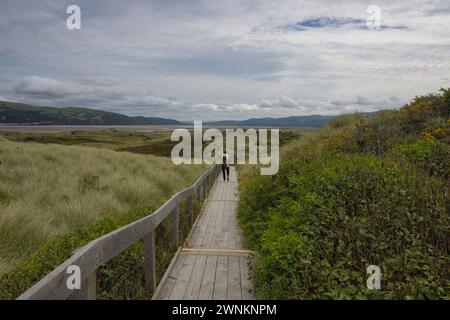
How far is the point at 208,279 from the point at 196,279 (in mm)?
183

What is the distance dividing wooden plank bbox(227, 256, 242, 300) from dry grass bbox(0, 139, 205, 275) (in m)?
3.18

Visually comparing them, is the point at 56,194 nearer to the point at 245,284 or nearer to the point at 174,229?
the point at 174,229

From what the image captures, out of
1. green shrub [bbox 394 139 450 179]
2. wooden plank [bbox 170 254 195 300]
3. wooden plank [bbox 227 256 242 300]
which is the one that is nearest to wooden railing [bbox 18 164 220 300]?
wooden plank [bbox 170 254 195 300]

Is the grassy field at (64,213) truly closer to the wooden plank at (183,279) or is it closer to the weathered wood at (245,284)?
the wooden plank at (183,279)

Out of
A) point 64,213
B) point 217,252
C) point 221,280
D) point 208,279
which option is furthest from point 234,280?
point 64,213

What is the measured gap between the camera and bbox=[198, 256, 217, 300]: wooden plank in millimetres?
4635

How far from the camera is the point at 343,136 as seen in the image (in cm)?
1018

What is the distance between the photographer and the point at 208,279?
17.0ft

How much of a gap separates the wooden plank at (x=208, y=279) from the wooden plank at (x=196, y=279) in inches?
2.1

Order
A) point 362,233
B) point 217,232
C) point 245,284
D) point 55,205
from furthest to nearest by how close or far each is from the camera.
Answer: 1. point 55,205
2. point 217,232
3. point 245,284
4. point 362,233

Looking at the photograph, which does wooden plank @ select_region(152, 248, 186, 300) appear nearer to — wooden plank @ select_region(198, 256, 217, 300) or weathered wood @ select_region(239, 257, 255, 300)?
wooden plank @ select_region(198, 256, 217, 300)

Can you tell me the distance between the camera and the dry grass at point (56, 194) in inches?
248
